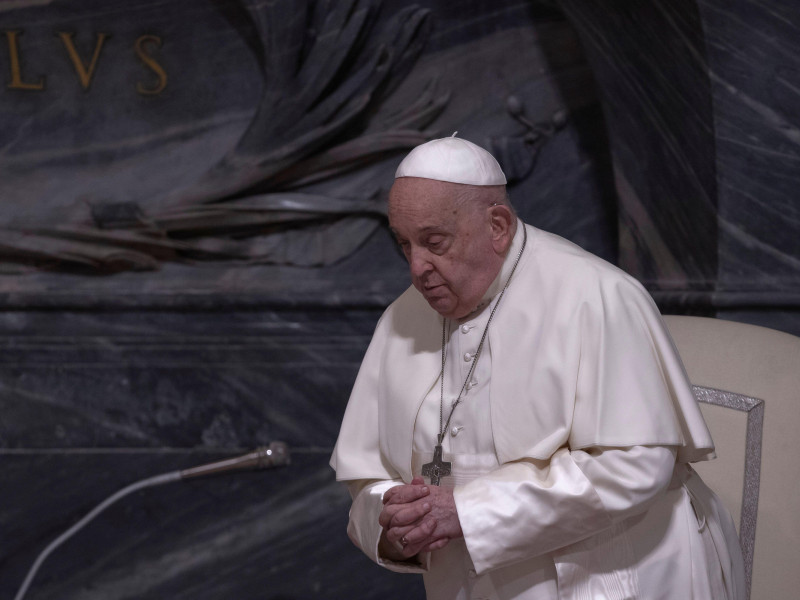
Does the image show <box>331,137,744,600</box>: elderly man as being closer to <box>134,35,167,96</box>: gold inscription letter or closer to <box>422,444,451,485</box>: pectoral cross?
<box>422,444,451,485</box>: pectoral cross

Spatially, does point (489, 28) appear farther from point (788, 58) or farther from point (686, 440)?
point (686, 440)

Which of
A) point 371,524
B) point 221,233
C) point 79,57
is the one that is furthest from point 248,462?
point 79,57

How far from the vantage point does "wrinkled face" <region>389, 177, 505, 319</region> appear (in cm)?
221

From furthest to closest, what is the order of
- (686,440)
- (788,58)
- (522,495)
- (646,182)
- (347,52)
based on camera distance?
(347,52)
(646,182)
(788,58)
(686,440)
(522,495)

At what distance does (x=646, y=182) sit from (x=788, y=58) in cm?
70

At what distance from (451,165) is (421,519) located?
32.1 inches

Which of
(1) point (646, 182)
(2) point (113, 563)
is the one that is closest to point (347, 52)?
(1) point (646, 182)

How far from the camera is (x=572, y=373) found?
2186mm

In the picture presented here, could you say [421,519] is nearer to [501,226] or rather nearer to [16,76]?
[501,226]

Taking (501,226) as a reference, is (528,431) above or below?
below

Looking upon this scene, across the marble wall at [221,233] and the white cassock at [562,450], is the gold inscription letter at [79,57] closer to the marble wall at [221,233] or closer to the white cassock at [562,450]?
the marble wall at [221,233]

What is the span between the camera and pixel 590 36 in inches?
152

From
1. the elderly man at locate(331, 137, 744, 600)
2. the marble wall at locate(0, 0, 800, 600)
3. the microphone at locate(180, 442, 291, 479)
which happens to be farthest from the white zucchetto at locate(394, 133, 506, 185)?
the marble wall at locate(0, 0, 800, 600)

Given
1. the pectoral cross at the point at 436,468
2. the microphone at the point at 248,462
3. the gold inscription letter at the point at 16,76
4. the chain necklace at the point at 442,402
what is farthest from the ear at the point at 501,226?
the gold inscription letter at the point at 16,76
